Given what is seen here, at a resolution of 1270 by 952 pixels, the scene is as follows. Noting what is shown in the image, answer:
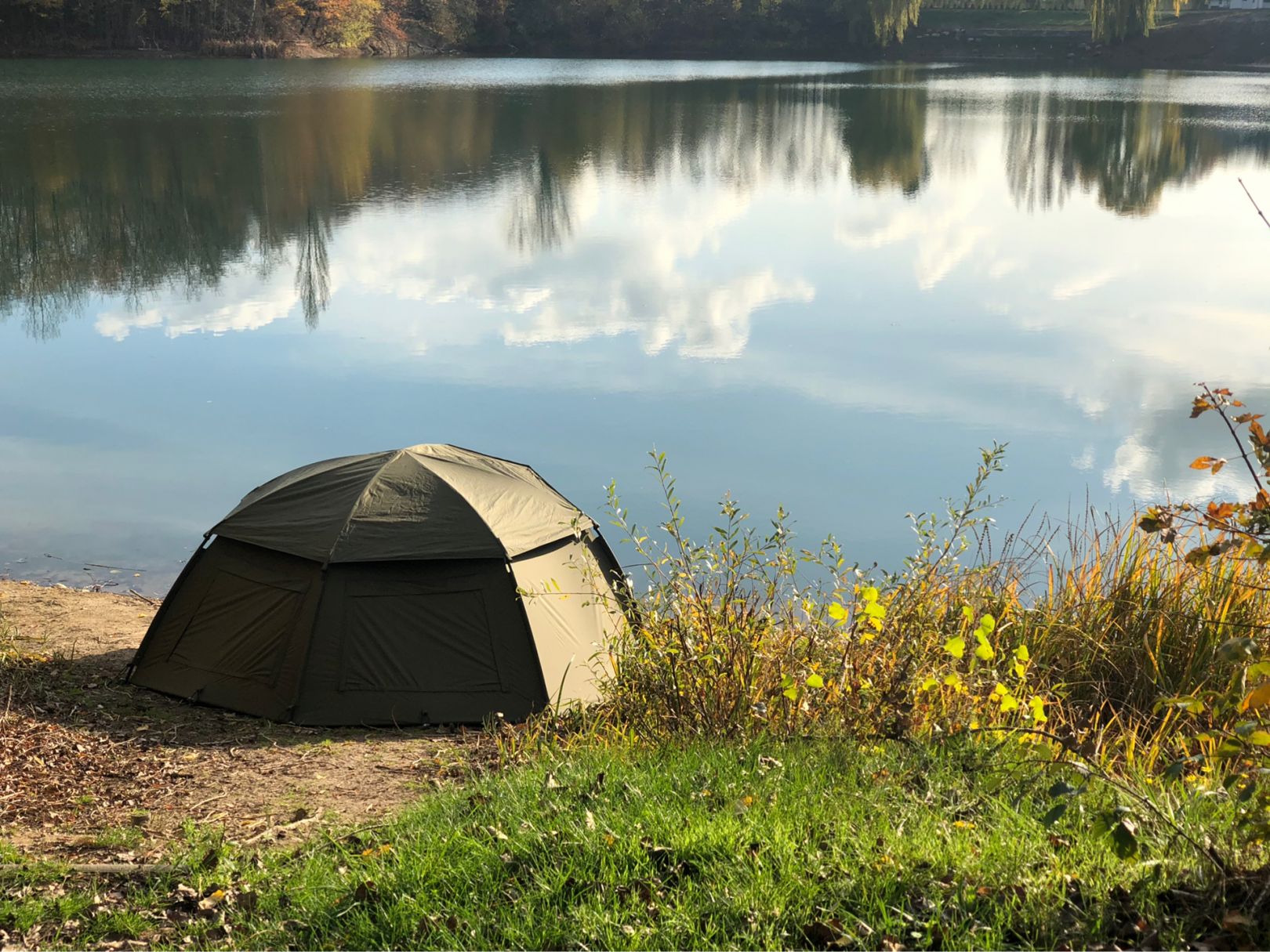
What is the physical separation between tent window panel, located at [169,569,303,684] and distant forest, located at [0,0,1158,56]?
218 ft

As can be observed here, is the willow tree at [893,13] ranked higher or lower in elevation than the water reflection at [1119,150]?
higher

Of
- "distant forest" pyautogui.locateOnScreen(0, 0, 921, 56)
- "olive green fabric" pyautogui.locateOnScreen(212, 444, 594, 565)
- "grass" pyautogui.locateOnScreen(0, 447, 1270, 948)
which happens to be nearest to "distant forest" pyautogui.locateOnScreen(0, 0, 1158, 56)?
"distant forest" pyautogui.locateOnScreen(0, 0, 921, 56)

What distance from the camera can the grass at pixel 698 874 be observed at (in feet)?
10.4

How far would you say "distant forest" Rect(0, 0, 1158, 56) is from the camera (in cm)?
6531

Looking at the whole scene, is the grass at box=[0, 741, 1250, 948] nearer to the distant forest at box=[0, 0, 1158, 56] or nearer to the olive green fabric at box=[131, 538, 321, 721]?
the olive green fabric at box=[131, 538, 321, 721]

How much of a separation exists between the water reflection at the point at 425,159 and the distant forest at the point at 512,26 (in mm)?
20474

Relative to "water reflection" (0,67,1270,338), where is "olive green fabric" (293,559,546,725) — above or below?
below

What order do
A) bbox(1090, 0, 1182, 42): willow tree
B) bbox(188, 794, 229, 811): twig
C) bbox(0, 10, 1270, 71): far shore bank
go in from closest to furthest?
bbox(188, 794, 229, 811): twig < bbox(1090, 0, 1182, 42): willow tree < bbox(0, 10, 1270, 71): far shore bank

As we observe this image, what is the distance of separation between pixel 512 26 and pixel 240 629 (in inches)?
3032

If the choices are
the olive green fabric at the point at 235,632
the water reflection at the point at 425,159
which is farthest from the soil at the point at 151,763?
the water reflection at the point at 425,159

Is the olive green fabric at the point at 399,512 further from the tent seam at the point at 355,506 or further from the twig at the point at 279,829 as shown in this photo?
the twig at the point at 279,829

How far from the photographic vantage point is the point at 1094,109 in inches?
1715

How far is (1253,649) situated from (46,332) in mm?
17806

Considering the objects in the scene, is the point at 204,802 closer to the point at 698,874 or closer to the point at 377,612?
the point at 377,612
